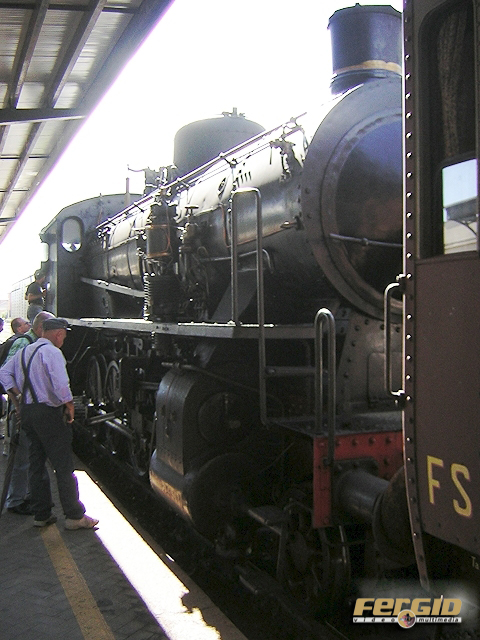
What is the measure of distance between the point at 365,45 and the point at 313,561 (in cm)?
350

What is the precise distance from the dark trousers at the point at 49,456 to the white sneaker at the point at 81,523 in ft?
0.12

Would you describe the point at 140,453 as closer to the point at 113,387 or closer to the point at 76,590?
the point at 113,387

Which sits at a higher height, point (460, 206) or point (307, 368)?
point (460, 206)

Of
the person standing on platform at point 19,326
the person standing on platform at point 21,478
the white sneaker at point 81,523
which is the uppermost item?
the person standing on platform at point 19,326

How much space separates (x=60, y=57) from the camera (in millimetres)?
8531

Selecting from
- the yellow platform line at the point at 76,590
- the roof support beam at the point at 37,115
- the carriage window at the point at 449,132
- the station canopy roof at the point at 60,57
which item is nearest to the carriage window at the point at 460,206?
the carriage window at the point at 449,132

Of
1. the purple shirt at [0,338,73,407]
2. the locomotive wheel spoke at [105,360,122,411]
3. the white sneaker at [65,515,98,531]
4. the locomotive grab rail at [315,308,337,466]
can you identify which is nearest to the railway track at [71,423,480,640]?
the white sneaker at [65,515,98,531]

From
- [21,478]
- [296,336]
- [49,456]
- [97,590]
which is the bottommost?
[97,590]

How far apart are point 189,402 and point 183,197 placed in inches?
86.8

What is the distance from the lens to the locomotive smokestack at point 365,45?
438 cm

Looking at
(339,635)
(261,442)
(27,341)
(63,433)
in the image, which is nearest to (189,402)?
(261,442)

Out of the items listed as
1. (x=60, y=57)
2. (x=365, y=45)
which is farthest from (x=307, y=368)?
(x=60, y=57)

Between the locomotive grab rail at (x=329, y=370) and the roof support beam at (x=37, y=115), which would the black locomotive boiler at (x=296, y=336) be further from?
the roof support beam at (x=37, y=115)

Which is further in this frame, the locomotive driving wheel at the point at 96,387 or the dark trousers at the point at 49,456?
the locomotive driving wheel at the point at 96,387
